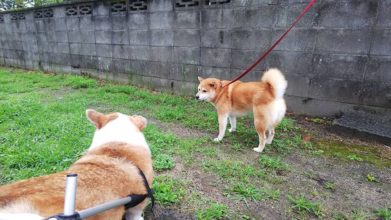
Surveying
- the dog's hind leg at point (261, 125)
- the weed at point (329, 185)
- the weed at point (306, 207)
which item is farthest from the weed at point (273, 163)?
the weed at point (306, 207)

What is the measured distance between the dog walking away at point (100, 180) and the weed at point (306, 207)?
1.49m

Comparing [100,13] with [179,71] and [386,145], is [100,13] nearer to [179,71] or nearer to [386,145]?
[179,71]

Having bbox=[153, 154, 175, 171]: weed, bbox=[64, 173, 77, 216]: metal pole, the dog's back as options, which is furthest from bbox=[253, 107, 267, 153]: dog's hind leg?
bbox=[64, 173, 77, 216]: metal pole

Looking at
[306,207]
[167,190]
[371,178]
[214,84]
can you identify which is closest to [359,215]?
[306,207]

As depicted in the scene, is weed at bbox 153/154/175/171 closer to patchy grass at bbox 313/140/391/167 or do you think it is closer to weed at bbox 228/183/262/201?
weed at bbox 228/183/262/201

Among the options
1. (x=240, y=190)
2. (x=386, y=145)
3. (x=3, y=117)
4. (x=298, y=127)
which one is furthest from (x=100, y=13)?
(x=386, y=145)

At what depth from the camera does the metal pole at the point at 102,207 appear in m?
1.11

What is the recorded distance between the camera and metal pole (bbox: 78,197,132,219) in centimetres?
111

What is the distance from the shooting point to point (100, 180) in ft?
5.33

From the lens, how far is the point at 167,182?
286 centimetres

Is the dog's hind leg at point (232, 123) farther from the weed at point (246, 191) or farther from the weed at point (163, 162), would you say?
the weed at point (246, 191)

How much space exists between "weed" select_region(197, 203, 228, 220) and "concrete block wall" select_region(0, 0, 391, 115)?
10.1 feet

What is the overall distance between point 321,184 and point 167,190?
1.73 meters

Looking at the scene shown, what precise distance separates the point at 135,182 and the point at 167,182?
3.60ft
